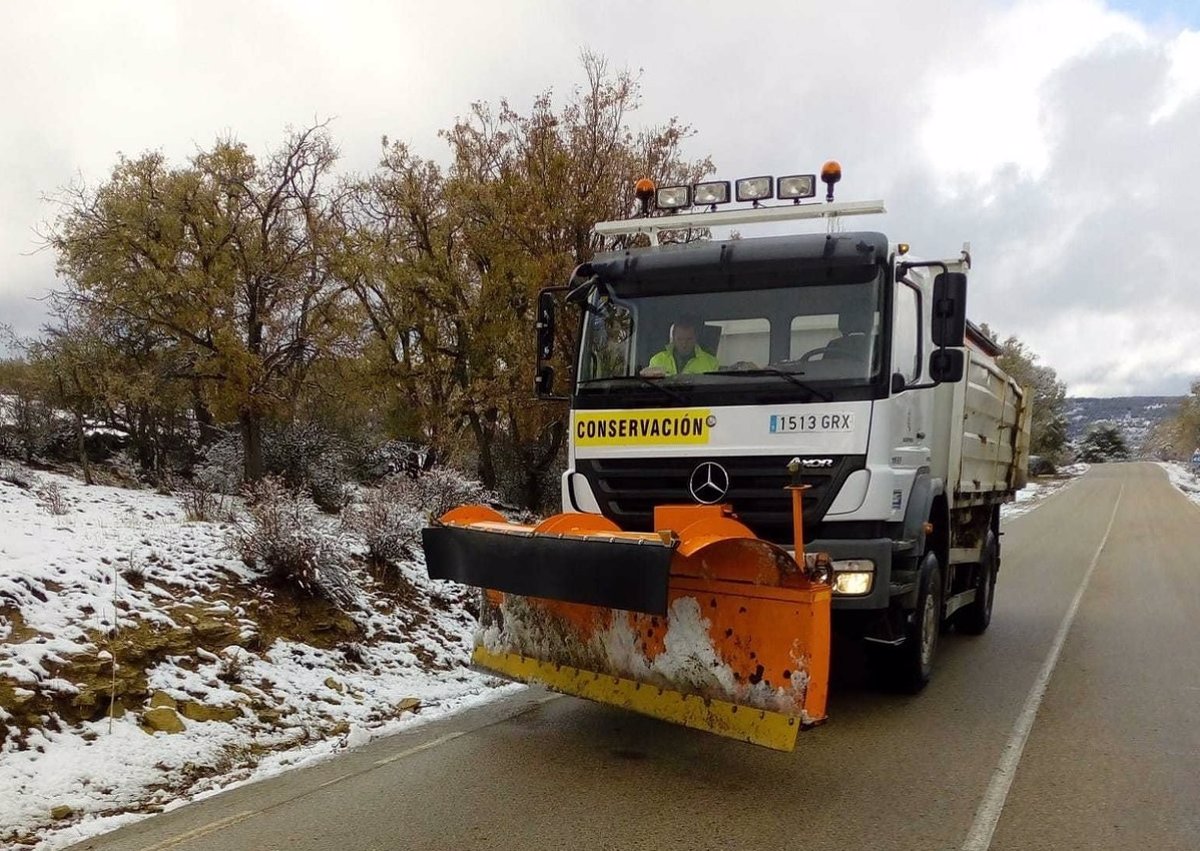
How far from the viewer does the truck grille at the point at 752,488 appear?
5238 mm

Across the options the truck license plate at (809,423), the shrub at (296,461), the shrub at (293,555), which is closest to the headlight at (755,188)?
the truck license plate at (809,423)

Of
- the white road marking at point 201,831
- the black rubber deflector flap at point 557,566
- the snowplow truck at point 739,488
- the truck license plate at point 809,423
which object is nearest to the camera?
the white road marking at point 201,831

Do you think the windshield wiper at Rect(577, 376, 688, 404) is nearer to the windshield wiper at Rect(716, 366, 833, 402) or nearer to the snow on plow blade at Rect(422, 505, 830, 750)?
the windshield wiper at Rect(716, 366, 833, 402)

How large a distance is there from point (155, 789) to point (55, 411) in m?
16.1

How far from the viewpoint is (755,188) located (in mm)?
6547

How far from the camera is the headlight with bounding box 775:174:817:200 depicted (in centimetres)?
645

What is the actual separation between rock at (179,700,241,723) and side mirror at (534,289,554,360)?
3189 mm

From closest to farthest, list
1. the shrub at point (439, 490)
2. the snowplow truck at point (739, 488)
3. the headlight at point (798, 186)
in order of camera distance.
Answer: the snowplow truck at point (739, 488) → the headlight at point (798, 186) → the shrub at point (439, 490)

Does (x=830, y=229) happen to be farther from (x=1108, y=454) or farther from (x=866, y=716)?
(x=1108, y=454)

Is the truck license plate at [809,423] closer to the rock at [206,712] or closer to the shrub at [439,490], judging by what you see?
the rock at [206,712]

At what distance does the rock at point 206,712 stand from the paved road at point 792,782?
3.11 ft

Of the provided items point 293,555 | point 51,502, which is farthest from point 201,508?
point 293,555

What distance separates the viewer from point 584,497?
5.93 metres

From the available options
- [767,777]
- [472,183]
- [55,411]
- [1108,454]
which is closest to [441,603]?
[767,777]
